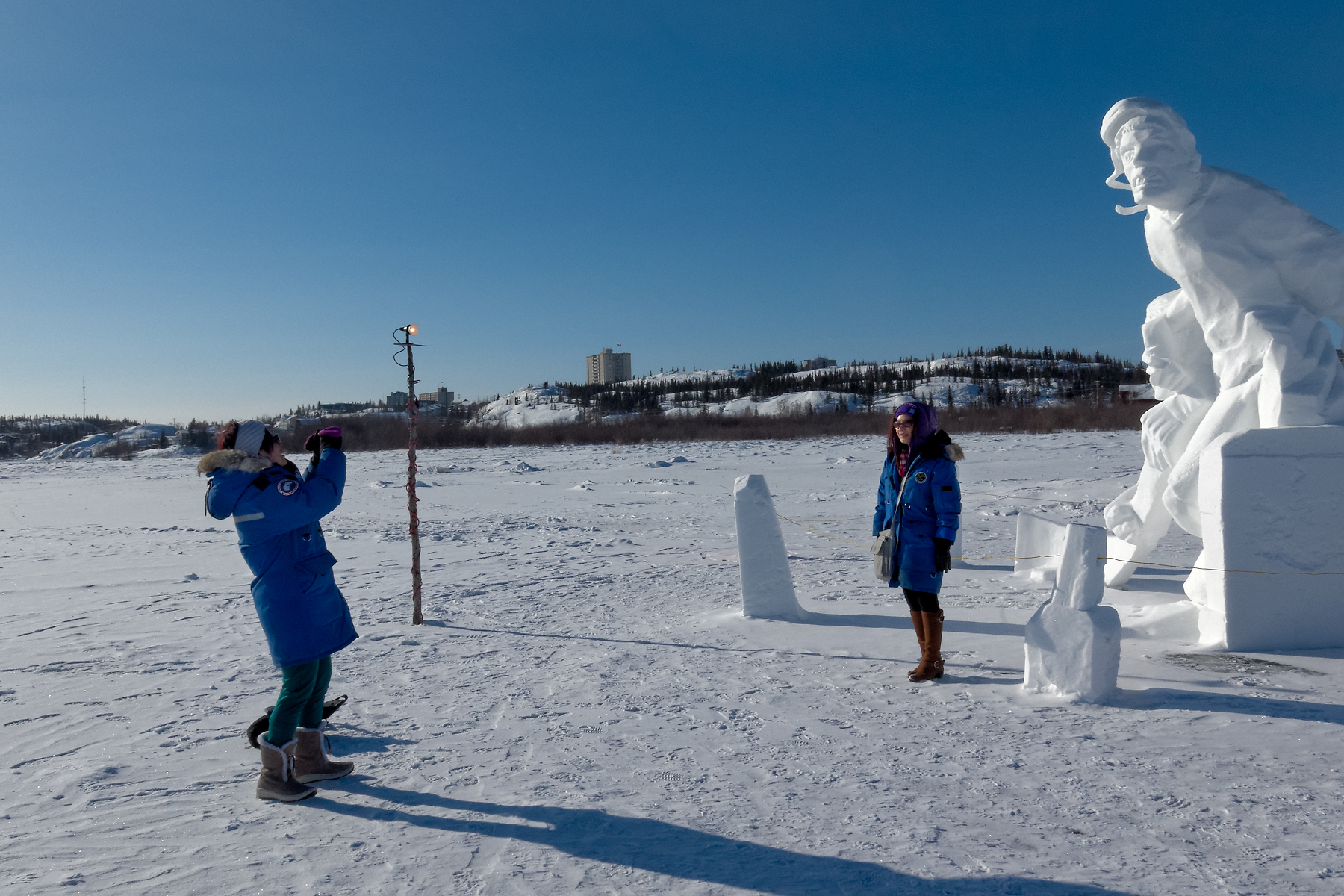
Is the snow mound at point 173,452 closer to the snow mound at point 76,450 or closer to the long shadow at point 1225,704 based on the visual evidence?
the snow mound at point 76,450

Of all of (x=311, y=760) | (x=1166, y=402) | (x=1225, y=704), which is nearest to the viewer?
(x=311, y=760)

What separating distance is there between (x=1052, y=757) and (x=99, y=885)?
412 centimetres

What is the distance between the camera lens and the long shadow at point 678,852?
9.21 ft

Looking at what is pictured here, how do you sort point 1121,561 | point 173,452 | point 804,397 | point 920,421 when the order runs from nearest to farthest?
point 920,421 < point 1121,561 < point 173,452 < point 804,397

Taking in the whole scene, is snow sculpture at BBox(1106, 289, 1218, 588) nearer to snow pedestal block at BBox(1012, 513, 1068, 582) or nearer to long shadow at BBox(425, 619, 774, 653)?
snow pedestal block at BBox(1012, 513, 1068, 582)

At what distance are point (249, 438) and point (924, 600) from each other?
152 inches

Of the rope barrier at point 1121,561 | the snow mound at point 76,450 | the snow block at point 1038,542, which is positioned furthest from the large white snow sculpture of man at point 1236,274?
the snow mound at point 76,450

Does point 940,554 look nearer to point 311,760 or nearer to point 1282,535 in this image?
point 1282,535

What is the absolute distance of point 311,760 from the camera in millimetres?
3723

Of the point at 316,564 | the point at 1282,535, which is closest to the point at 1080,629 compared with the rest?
the point at 1282,535

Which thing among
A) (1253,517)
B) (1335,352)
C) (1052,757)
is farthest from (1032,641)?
(1335,352)

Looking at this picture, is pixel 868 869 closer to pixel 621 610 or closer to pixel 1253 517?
pixel 1253 517

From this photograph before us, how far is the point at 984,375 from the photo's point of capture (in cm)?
7019

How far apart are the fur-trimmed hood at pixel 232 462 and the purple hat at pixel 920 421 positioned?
3468 millimetres
